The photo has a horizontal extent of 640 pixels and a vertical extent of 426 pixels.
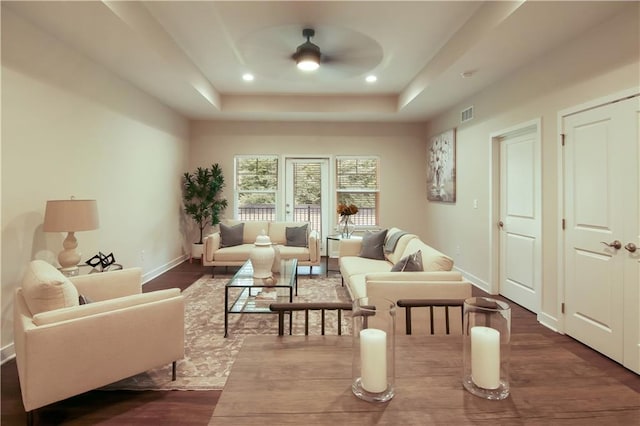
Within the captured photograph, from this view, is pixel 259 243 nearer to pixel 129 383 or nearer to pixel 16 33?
pixel 129 383

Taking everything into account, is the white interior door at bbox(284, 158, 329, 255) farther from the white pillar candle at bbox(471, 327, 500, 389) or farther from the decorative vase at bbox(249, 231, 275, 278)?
the white pillar candle at bbox(471, 327, 500, 389)

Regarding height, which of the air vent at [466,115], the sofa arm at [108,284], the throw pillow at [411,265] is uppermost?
the air vent at [466,115]

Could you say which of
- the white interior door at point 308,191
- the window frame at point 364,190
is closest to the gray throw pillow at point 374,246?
the window frame at point 364,190

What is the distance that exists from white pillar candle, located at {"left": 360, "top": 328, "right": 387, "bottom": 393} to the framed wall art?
189 inches

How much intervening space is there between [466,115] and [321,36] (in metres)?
2.84

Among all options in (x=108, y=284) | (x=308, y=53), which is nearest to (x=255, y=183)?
(x=308, y=53)

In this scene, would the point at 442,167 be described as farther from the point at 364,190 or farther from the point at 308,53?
the point at 308,53

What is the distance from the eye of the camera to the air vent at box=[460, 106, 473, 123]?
4.70m

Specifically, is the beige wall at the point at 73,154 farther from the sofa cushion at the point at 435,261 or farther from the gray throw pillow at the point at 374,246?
the sofa cushion at the point at 435,261

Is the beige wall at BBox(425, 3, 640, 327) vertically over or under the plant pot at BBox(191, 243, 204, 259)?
over

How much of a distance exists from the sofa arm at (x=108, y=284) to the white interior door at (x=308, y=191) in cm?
411

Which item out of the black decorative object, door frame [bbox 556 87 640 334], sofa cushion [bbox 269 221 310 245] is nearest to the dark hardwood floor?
door frame [bbox 556 87 640 334]

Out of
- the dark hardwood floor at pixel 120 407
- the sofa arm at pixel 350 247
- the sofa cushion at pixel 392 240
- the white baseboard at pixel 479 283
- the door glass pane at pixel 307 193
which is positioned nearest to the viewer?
the dark hardwood floor at pixel 120 407

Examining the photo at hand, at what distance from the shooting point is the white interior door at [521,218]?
11.3ft
